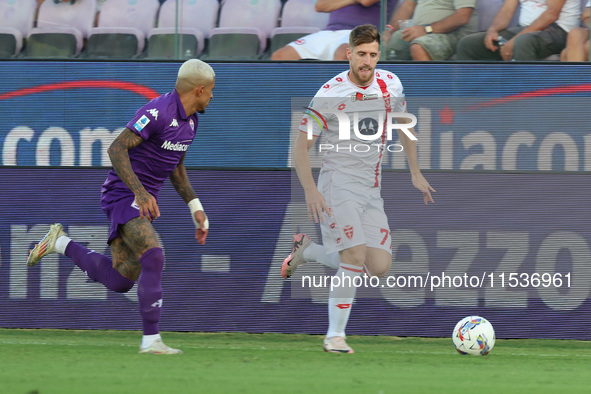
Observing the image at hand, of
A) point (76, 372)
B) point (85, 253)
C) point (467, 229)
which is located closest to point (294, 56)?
point (467, 229)

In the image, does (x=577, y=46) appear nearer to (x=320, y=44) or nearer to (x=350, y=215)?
(x=320, y=44)

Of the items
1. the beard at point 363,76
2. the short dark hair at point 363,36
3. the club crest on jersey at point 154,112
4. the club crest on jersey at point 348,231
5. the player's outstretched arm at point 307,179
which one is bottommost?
the club crest on jersey at point 348,231

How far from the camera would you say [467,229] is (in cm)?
747

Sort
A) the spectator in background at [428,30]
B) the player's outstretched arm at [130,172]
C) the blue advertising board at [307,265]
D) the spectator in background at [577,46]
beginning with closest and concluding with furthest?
Answer: the player's outstretched arm at [130,172], the blue advertising board at [307,265], the spectator in background at [577,46], the spectator in background at [428,30]

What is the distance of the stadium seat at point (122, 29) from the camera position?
26.2 feet

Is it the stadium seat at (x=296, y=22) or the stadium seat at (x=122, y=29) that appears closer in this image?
the stadium seat at (x=296, y=22)

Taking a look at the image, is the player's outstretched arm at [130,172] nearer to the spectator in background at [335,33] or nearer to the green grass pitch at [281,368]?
the green grass pitch at [281,368]

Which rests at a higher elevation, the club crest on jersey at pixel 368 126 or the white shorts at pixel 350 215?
the club crest on jersey at pixel 368 126

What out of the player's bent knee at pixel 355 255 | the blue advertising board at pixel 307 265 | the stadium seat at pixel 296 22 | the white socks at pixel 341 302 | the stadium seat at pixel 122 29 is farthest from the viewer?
the stadium seat at pixel 122 29

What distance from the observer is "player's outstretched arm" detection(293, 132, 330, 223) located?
6094mm

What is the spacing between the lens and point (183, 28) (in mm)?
7977

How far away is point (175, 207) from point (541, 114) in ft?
10.2

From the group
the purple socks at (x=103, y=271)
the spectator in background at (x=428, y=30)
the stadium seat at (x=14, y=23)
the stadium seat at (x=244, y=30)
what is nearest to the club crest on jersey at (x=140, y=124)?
the purple socks at (x=103, y=271)

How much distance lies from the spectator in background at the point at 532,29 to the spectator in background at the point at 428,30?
0.97ft
